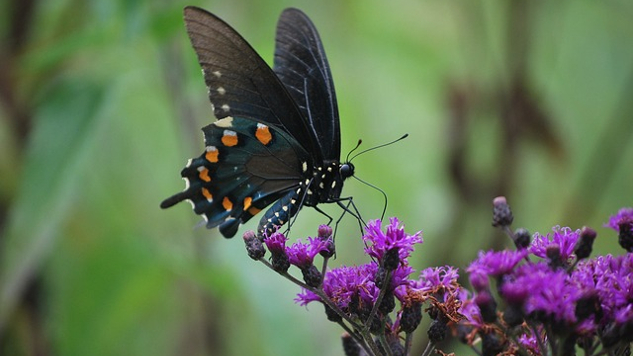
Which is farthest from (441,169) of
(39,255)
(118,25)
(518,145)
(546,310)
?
(546,310)

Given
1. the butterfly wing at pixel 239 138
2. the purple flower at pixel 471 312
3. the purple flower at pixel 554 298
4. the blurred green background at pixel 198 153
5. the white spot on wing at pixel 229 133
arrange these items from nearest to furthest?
the purple flower at pixel 554 298, the purple flower at pixel 471 312, the butterfly wing at pixel 239 138, the white spot on wing at pixel 229 133, the blurred green background at pixel 198 153

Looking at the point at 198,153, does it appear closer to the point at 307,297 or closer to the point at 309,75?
the point at 309,75

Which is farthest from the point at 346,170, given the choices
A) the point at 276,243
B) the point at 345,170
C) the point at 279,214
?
the point at 276,243

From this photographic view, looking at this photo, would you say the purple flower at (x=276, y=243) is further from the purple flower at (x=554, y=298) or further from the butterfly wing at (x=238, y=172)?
the purple flower at (x=554, y=298)

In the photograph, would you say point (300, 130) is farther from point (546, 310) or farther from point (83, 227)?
point (83, 227)

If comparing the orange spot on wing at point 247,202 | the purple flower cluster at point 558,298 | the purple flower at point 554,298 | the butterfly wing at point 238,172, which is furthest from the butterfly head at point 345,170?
the purple flower at point 554,298

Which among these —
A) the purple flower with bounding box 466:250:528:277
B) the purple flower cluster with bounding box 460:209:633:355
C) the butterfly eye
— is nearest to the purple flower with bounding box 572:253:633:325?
the purple flower cluster with bounding box 460:209:633:355
